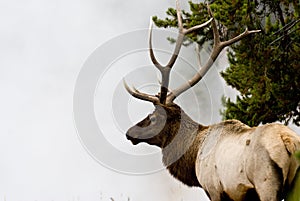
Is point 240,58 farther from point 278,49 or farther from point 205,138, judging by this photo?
point 205,138

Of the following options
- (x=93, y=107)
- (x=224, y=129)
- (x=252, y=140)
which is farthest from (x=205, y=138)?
(x=93, y=107)

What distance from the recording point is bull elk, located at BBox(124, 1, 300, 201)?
4344 mm

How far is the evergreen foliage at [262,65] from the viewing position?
8.86m

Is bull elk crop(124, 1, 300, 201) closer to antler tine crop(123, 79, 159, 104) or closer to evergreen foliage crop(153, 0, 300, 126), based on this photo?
antler tine crop(123, 79, 159, 104)

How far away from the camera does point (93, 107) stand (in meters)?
8.05

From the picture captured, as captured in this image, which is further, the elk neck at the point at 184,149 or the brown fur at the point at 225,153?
the elk neck at the point at 184,149

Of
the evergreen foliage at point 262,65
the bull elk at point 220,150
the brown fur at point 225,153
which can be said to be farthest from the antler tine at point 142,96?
the evergreen foliage at point 262,65

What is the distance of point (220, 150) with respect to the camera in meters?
5.14

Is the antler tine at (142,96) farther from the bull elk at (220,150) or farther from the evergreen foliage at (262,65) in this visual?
the evergreen foliage at (262,65)

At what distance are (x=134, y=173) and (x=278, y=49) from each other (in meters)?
3.13

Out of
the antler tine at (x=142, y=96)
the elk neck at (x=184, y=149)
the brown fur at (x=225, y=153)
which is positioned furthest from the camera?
the antler tine at (x=142, y=96)

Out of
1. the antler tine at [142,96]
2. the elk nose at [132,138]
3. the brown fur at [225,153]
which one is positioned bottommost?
the brown fur at [225,153]

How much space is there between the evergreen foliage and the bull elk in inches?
88.1

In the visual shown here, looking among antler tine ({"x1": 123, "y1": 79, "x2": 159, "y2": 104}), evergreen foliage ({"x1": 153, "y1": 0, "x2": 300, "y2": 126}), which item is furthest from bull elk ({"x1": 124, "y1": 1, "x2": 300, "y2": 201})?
evergreen foliage ({"x1": 153, "y1": 0, "x2": 300, "y2": 126})
